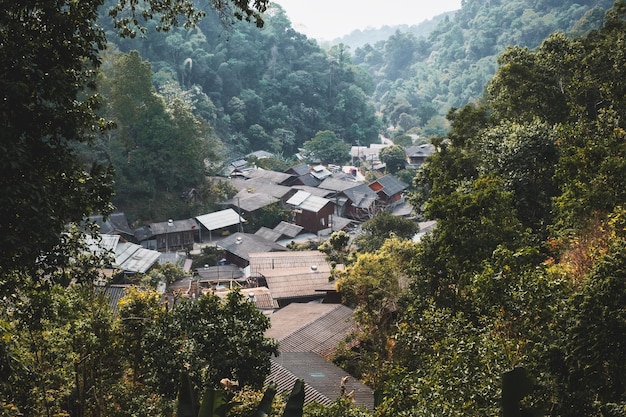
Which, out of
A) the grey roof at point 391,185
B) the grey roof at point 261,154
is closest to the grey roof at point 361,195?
the grey roof at point 391,185

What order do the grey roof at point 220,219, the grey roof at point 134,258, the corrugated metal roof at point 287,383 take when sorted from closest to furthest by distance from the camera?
1. the corrugated metal roof at point 287,383
2. the grey roof at point 134,258
3. the grey roof at point 220,219

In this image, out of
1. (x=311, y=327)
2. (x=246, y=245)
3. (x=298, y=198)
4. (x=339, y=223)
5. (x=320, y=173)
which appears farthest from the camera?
(x=320, y=173)

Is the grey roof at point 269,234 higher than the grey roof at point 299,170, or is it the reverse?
the grey roof at point 299,170

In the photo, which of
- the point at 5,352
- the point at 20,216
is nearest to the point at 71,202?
the point at 20,216

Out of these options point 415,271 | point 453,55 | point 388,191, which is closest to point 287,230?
point 388,191

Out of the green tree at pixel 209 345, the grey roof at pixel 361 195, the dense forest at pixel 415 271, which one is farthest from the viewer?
the grey roof at pixel 361 195

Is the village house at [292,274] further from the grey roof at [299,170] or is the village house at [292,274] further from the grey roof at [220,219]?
the grey roof at [299,170]

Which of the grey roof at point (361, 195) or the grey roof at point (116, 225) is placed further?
the grey roof at point (361, 195)

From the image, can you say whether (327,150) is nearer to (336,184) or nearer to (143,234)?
(336,184)

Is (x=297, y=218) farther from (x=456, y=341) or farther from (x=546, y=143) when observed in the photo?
(x=456, y=341)
